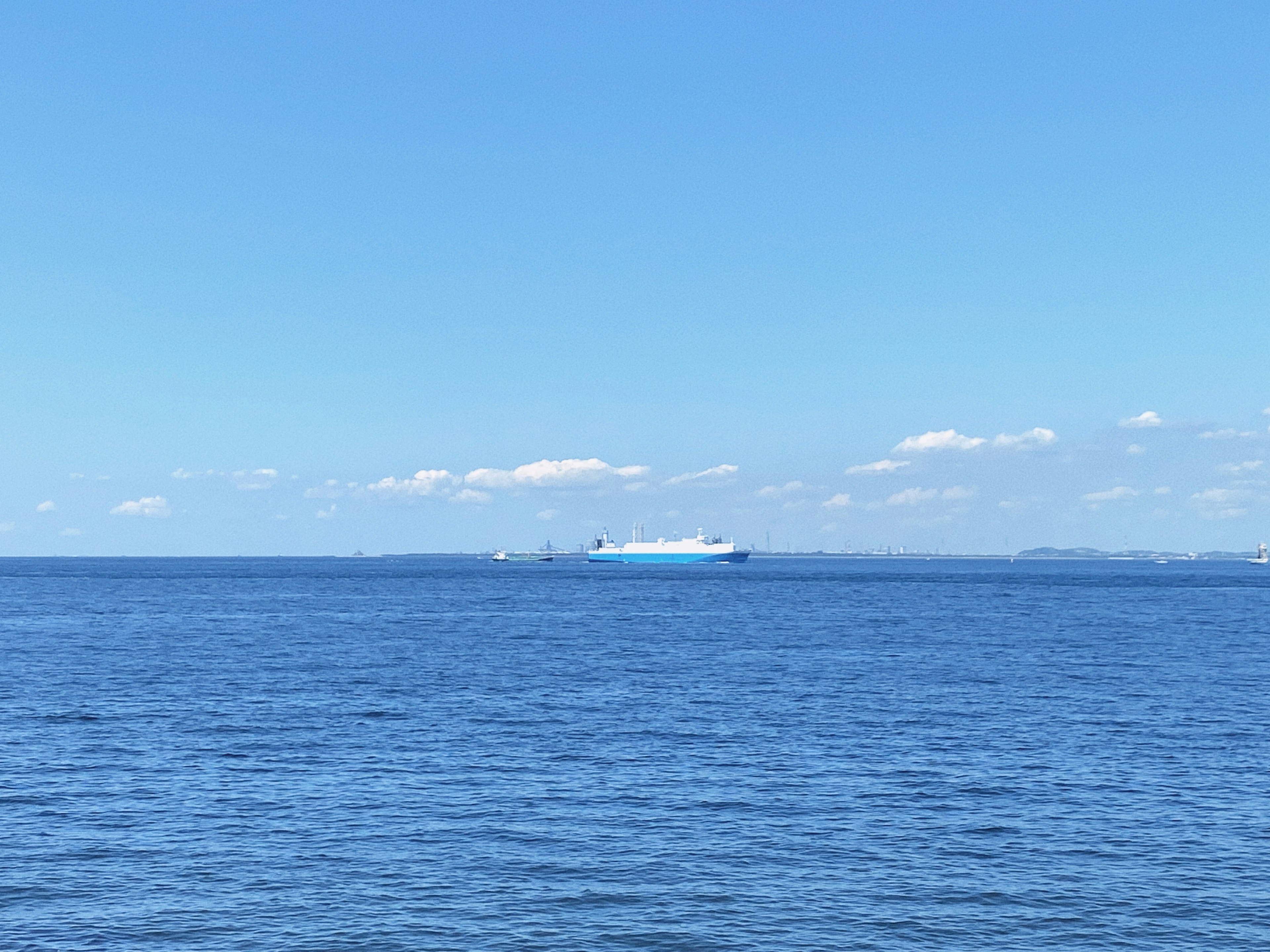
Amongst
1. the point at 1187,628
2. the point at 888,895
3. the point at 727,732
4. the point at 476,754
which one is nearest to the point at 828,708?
the point at 727,732

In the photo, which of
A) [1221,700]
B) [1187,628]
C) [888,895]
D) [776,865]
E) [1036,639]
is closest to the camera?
[888,895]

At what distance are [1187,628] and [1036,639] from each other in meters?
29.8

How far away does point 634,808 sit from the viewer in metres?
46.9

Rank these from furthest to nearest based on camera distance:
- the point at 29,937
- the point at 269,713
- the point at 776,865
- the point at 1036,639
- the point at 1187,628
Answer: the point at 1187,628 < the point at 1036,639 < the point at 269,713 < the point at 776,865 < the point at 29,937

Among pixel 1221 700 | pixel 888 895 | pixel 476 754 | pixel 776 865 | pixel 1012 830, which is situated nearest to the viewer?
pixel 888 895

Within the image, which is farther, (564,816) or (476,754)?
(476,754)

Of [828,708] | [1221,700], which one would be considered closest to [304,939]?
[828,708]

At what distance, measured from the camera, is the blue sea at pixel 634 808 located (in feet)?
112

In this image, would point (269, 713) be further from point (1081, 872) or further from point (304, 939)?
point (1081, 872)

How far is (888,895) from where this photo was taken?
1432 inches

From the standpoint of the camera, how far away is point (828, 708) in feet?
239

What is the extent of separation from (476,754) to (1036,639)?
286 ft

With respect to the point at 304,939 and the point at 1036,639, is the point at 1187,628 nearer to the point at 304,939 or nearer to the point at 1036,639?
the point at 1036,639

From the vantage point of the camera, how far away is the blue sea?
34062mm
